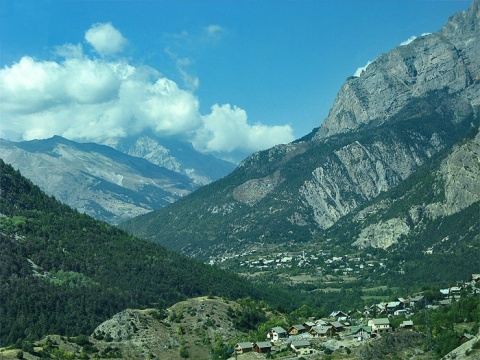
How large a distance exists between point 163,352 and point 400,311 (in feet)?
219

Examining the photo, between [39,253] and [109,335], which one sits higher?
[39,253]

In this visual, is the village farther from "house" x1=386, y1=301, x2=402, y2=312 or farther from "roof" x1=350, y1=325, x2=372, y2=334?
"house" x1=386, y1=301, x2=402, y2=312

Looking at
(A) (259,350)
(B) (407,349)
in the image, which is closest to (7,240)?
(A) (259,350)

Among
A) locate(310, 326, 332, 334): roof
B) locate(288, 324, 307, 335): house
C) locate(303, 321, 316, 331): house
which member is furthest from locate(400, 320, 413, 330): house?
locate(288, 324, 307, 335): house

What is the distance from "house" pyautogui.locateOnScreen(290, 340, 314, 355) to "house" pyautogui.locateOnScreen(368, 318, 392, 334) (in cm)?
1692

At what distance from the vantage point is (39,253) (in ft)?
654

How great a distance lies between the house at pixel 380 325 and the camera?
139m

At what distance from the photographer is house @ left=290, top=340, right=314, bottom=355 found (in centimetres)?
A: 12647

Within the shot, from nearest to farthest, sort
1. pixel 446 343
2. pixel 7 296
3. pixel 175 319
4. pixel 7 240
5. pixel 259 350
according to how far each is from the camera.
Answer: pixel 446 343, pixel 259 350, pixel 175 319, pixel 7 296, pixel 7 240

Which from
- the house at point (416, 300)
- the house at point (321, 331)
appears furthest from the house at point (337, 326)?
the house at point (416, 300)

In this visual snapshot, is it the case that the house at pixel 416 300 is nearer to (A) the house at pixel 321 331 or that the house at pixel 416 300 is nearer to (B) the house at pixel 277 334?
(A) the house at pixel 321 331

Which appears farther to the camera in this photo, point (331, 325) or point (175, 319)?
point (175, 319)

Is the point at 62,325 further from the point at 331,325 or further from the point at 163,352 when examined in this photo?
the point at 331,325

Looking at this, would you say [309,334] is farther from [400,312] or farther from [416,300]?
[416,300]
